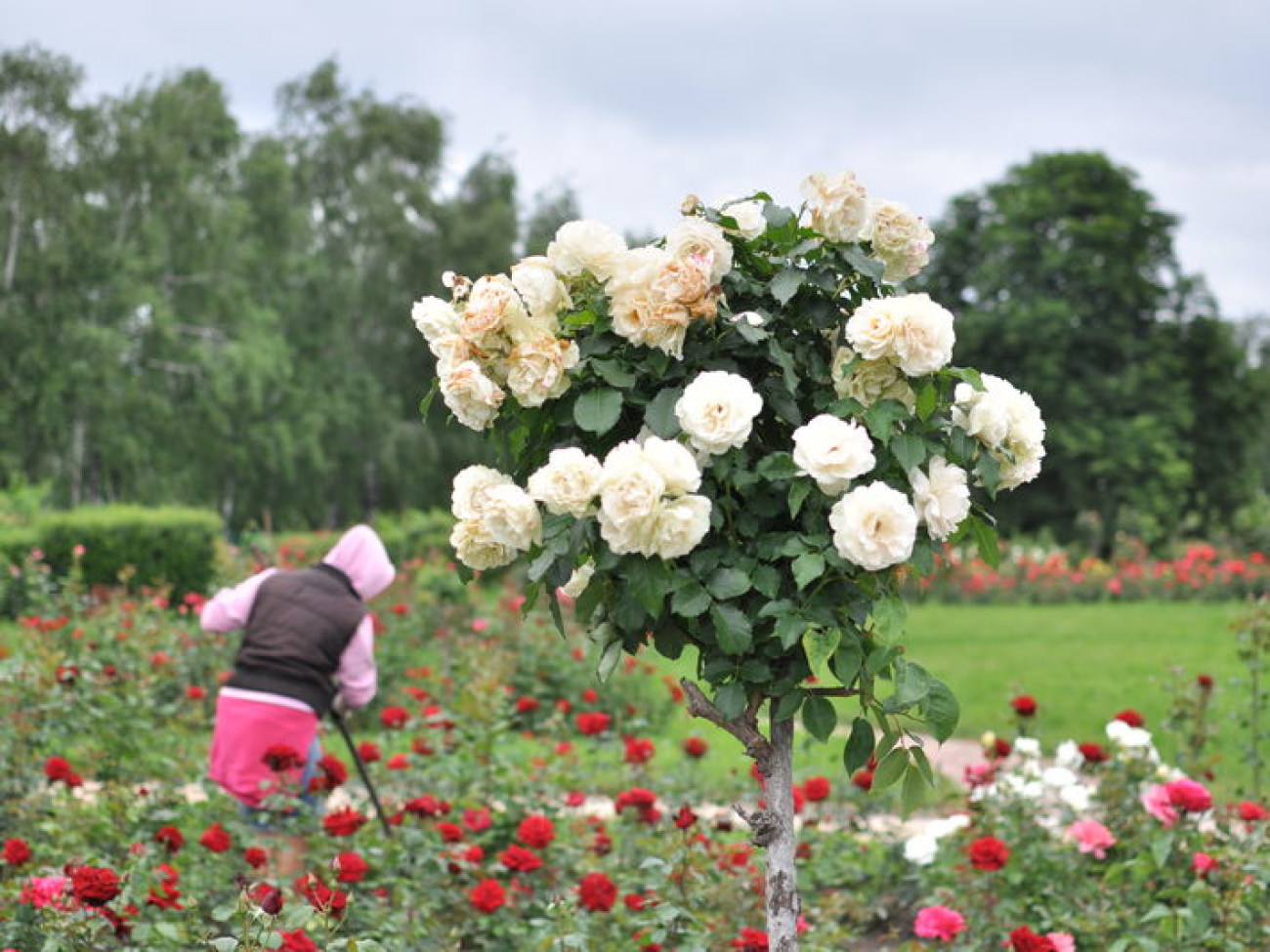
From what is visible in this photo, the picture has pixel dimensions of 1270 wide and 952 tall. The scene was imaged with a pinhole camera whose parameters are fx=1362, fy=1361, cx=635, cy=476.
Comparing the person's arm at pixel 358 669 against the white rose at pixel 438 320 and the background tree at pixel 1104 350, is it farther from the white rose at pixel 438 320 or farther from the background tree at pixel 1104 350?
the background tree at pixel 1104 350

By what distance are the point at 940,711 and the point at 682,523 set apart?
21.9 inches

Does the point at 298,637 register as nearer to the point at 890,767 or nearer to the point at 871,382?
the point at 890,767

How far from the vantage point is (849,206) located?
234cm

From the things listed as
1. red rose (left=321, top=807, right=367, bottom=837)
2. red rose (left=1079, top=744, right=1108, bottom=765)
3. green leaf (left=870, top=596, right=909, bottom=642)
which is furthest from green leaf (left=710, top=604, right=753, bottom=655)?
red rose (left=1079, top=744, right=1108, bottom=765)

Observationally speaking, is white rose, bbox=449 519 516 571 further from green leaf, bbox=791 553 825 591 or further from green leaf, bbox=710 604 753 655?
green leaf, bbox=791 553 825 591

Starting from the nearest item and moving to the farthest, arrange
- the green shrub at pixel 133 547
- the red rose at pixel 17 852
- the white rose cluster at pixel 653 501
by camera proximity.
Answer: the white rose cluster at pixel 653 501
the red rose at pixel 17 852
the green shrub at pixel 133 547

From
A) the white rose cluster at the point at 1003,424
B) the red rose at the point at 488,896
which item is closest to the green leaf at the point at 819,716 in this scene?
the white rose cluster at the point at 1003,424

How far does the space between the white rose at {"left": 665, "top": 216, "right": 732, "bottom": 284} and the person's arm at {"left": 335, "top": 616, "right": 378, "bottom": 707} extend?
277 cm

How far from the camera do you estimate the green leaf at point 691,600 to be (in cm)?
216

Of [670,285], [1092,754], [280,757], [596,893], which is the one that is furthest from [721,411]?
[1092,754]

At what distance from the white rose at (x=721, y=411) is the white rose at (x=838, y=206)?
1.31 feet

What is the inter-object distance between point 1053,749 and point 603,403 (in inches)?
218

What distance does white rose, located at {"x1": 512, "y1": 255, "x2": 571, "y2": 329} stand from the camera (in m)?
2.34

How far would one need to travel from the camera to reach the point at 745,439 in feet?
7.25
